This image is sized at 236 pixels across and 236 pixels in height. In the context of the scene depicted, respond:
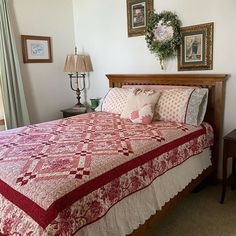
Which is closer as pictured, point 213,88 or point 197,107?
point 197,107

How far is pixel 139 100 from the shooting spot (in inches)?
99.7

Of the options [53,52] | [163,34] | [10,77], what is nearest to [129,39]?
[163,34]

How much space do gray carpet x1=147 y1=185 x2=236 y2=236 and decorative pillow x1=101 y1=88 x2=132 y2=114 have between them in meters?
1.22

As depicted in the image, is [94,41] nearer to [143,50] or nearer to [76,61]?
[76,61]

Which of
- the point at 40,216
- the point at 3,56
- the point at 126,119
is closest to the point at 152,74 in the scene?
the point at 126,119

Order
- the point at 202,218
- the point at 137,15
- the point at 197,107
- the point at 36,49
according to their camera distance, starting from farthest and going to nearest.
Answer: the point at 36,49 < the point at 137,15 < the point at 197,107 < the point at 202,218

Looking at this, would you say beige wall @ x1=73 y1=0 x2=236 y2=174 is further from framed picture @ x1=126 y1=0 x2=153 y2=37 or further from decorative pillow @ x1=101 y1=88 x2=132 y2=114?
decorative pillow @ x1=101 y1=88 x2=132 y2=114

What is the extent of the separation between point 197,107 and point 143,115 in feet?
1.72

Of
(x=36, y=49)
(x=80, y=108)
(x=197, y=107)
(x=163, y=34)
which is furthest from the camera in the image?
(x=80, y=108)

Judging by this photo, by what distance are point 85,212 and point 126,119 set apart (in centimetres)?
146

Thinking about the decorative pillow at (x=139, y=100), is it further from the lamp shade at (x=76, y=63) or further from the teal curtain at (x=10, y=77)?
the teal curtain at (x=10, y=77)

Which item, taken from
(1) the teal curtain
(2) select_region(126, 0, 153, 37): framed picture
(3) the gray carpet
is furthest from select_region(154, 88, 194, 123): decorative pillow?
(1) the teal curtain

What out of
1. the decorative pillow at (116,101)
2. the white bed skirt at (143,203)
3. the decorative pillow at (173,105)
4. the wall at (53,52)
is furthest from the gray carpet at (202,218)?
the wall at (53,52)

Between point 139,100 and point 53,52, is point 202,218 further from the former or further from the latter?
point 53,52
